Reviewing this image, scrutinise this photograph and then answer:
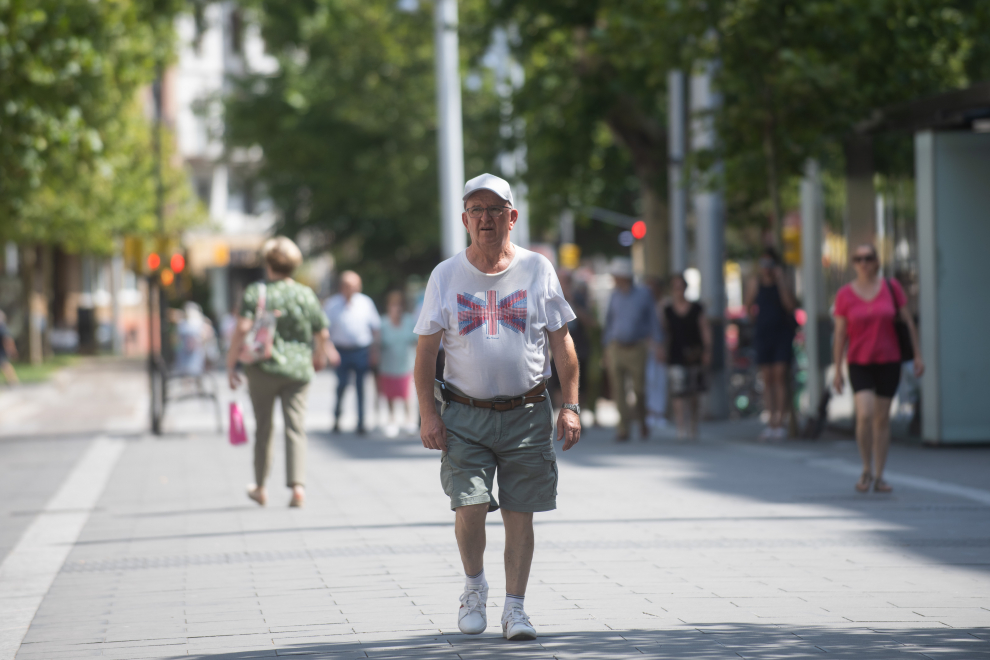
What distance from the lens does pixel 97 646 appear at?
564 cm

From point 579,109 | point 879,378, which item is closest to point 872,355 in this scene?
point 879,378

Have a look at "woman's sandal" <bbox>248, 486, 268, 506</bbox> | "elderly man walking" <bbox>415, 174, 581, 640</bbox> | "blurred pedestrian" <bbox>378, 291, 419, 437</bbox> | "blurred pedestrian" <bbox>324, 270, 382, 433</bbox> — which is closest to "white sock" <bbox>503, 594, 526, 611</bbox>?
"elderly man walking" <bbox>415, 174, 581, 640</bbox>

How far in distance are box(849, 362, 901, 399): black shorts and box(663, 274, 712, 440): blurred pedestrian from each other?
5.04 metres

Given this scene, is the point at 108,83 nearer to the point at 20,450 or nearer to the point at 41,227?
the point at 20,450

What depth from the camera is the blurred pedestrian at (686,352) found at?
1482 cm

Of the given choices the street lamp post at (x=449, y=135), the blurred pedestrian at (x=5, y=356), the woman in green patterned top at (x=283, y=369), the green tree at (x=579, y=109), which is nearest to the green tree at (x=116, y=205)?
the blurred pedestrian at (x=5, y=356)

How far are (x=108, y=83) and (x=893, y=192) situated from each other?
10.5m

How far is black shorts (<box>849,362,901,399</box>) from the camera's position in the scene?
31.8ft

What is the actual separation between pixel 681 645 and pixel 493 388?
3.87 ft

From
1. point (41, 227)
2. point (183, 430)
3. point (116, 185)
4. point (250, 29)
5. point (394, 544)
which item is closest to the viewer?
point (394, 544)

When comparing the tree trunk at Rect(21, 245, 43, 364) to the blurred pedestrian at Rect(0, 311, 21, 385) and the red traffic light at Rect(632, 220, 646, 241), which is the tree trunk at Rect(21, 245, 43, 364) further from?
the red traffic light at Rect(632, 220, 646, 241)

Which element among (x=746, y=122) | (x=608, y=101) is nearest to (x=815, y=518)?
(x=746, y=122)

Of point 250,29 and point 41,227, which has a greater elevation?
point 250,29

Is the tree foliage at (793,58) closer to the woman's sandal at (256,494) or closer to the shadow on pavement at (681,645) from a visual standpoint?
the woman's sandal at (256,494)
